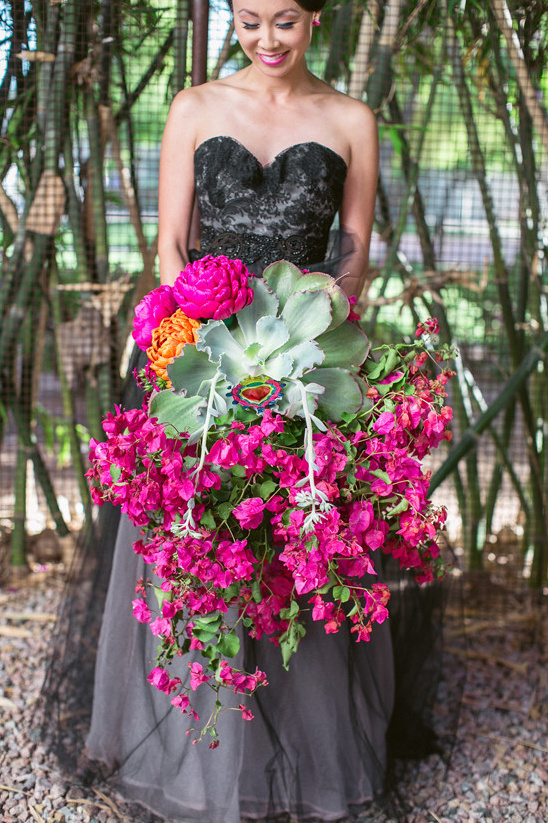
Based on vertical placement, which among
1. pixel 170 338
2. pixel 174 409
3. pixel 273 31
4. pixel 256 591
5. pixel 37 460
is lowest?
pixel 37 460

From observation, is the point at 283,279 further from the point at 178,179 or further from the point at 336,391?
the point at 178,179

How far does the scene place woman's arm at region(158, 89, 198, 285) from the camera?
5.04ft

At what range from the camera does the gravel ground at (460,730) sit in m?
1.56

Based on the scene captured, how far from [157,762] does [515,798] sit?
73cm

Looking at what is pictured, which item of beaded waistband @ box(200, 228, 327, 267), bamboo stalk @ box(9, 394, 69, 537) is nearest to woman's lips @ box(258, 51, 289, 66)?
beaded waistband @ box(200, 228, 327, 267)

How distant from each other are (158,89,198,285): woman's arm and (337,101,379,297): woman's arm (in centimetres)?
30

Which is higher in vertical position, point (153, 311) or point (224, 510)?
point (153, 311)

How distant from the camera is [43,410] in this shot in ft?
9.08

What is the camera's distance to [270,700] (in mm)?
1470

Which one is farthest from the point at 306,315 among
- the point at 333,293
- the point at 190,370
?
the point at 190,370

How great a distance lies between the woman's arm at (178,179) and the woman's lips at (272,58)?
6.6 inches

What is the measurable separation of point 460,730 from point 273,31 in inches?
61.2

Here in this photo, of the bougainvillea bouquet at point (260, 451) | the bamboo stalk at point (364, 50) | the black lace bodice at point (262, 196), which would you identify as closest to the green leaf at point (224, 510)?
the bougainvillea bouquet at point (260, 451)

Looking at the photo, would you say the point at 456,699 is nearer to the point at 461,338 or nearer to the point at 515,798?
the point at 515,798
